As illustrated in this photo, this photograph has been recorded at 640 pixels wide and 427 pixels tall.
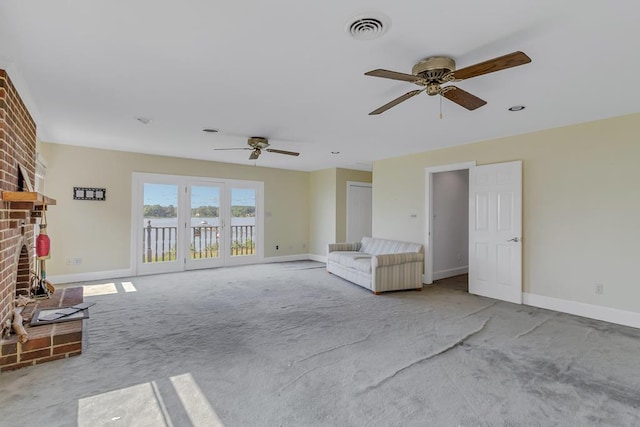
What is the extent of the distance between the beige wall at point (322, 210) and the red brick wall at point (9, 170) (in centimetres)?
568

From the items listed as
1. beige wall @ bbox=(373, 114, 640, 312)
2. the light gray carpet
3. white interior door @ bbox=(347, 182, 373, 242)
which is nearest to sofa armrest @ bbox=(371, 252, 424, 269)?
the light gray carpet

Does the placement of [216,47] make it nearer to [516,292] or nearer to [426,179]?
[426,179]

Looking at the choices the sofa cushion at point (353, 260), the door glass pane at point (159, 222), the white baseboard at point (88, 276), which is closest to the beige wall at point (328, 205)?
the sofa cushion at point (353, 260)

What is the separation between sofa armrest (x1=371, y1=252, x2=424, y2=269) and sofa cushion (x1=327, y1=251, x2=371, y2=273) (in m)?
0.22

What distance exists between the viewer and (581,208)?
12.7 feet

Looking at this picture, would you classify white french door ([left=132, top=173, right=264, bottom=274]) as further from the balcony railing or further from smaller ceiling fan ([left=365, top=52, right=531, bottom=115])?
smaller ceiling fan ([left=365, top=52, right=531, bottom=115])

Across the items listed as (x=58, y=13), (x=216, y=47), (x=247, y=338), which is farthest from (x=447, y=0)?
(x=247, y=338)

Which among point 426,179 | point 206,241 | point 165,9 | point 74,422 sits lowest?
point 74,422

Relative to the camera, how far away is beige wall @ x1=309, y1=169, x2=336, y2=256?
308 inches

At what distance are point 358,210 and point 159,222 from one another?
15.2 feet

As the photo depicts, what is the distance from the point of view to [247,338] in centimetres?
311

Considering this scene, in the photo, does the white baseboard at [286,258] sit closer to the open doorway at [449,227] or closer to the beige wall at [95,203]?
the beige wall at [95,203]

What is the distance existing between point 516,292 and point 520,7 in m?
3.81

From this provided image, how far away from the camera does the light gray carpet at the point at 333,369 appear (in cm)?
195
